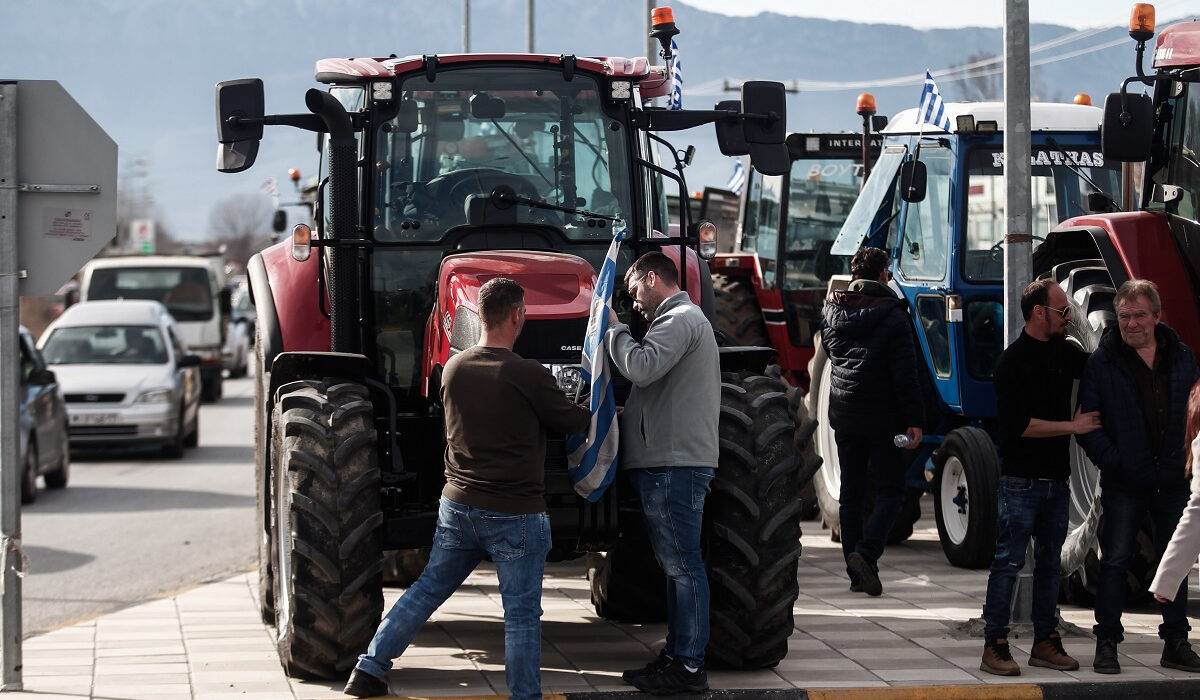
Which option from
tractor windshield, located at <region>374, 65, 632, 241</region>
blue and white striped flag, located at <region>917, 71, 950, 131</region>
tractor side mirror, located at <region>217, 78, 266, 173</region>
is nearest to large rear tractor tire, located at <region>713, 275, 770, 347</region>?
blue and white striped flag, located at <region>917, 71, 950, 131</region>

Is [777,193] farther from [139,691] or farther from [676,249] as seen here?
[139,691]

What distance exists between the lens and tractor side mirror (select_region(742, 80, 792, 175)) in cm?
825

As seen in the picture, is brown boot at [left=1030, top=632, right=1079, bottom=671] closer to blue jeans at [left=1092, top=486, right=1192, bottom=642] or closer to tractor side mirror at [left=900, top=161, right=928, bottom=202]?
blue jeans at [left=1092, top=486, right=1192, bottom=642]

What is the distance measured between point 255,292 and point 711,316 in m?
2.44

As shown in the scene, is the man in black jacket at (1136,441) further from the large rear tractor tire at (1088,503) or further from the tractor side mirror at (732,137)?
the tractor side mirror at (732,137)

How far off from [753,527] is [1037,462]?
4.42 ft

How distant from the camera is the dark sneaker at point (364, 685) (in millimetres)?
7312

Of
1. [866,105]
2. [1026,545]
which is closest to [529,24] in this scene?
[866,105]

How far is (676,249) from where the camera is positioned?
9438mm

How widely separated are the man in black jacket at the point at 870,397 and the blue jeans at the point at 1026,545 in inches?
79.8

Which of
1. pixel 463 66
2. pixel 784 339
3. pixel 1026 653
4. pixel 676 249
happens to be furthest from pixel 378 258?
pixel 784 339

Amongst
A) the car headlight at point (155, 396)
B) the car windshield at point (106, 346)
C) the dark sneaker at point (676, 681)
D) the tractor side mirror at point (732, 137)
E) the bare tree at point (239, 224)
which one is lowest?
the dark sneaker at point (676, 681)

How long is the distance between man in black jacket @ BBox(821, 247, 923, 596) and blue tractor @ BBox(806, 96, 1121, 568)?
1103mm

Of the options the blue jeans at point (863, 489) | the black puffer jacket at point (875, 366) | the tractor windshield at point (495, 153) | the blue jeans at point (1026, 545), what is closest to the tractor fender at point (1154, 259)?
the black puffer jacket at point (875, 366)
